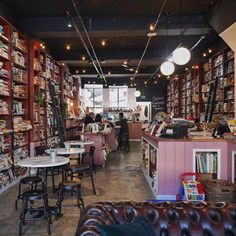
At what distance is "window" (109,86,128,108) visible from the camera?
1984 centimetres

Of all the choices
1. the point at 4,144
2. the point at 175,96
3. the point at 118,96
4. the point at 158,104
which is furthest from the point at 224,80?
the point at 118,96

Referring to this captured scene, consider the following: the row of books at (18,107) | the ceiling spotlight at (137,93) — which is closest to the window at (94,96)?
the ceiling spotlight at (137,93)

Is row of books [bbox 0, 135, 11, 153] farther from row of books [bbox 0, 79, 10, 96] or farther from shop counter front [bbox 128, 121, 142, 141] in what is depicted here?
shop counter front [bbox 128, 121, 142, 141]

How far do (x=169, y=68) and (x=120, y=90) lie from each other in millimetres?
13364

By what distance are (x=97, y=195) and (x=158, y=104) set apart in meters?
15.0

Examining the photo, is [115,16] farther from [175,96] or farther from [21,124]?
[175,96]

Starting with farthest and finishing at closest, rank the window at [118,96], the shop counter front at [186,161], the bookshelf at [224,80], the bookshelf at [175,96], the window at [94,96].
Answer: the window at [118,96], the window at [94,96], the bookshelf at [175,96], the bookshelf at [224,80], the shop counter front at [186,161]

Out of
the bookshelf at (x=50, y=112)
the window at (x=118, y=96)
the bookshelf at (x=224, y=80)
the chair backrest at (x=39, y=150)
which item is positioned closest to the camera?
the chair backrest at (x=39, y=150)

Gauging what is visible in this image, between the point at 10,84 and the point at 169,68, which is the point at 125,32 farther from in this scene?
the point at 10,84

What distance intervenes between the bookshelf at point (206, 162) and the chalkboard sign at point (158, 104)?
1480cm

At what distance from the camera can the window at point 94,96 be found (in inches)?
769

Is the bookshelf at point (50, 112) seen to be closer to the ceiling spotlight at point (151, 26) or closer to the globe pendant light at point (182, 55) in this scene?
the ceiling spotlight at point (151, 26)

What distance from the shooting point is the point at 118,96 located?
2002 centimetres

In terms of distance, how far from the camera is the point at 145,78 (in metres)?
19.1
